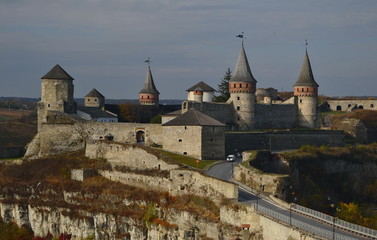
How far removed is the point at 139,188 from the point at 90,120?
52.8 ft

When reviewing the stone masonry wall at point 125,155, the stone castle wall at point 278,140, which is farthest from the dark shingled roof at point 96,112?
the stone castle wall at point 278,140

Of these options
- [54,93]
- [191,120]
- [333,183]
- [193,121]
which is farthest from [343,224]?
[54,93]

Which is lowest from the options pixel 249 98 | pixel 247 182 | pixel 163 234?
pixel 163 234

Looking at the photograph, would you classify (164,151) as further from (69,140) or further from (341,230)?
(341,230)

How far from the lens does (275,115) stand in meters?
76.7

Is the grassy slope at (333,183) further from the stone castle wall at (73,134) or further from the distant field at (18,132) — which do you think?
the distant field at (18,132)

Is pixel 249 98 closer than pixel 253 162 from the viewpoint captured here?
No

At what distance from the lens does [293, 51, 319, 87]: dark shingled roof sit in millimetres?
79625

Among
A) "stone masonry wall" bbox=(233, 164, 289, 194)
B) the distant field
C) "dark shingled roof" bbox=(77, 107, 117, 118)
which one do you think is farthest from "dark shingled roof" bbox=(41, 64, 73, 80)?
the distant field

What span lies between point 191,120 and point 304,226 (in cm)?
2433

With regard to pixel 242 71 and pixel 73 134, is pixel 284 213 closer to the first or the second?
pixel 73 134

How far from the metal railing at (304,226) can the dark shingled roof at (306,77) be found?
1678 inches

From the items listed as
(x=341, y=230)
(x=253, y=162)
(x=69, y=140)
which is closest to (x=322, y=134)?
(x=253, y=162)

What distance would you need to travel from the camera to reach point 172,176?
49.6 m
